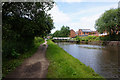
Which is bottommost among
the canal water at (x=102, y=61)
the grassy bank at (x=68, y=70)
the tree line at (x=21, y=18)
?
the canal water at (x=102, y=61)

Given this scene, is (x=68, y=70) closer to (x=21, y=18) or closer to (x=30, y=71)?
(x=30, y=71)

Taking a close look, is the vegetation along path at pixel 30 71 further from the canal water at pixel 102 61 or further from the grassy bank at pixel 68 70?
the canal water at pixel 102 61

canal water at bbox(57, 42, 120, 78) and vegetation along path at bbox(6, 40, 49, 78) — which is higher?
vegetation along path at bbox(6, 40, 49, 78)

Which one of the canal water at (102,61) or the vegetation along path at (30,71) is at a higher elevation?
the vegetation along path at (30,71)

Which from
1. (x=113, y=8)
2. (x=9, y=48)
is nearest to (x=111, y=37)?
(x=113, y=8)

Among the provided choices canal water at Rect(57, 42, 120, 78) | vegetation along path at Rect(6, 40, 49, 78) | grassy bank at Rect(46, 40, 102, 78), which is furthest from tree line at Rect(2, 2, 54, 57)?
canal water at Rect(57, 42, 120, 78)

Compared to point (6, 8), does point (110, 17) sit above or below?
above

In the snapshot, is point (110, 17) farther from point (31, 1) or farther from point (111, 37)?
point (31, 1)

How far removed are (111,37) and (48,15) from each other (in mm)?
31928

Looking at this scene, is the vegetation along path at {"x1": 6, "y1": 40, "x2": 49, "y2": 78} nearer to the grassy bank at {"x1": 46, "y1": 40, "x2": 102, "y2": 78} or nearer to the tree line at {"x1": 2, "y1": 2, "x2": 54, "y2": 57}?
the grassy bank at {"x1": 46, "y1": 40, "x2": 102, "y2": 78}

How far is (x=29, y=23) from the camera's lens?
995 cm

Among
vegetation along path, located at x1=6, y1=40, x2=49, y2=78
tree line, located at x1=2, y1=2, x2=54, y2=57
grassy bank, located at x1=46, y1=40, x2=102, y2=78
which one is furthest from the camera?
tree line, located at x1=2, y1=2, x2=54, y2=57

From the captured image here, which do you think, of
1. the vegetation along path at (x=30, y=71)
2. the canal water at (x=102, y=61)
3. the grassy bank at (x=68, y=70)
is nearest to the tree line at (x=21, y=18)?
the vegetation along path at (x=30, y=71)

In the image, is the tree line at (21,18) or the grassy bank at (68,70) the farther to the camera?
the tree line at (21,18)
